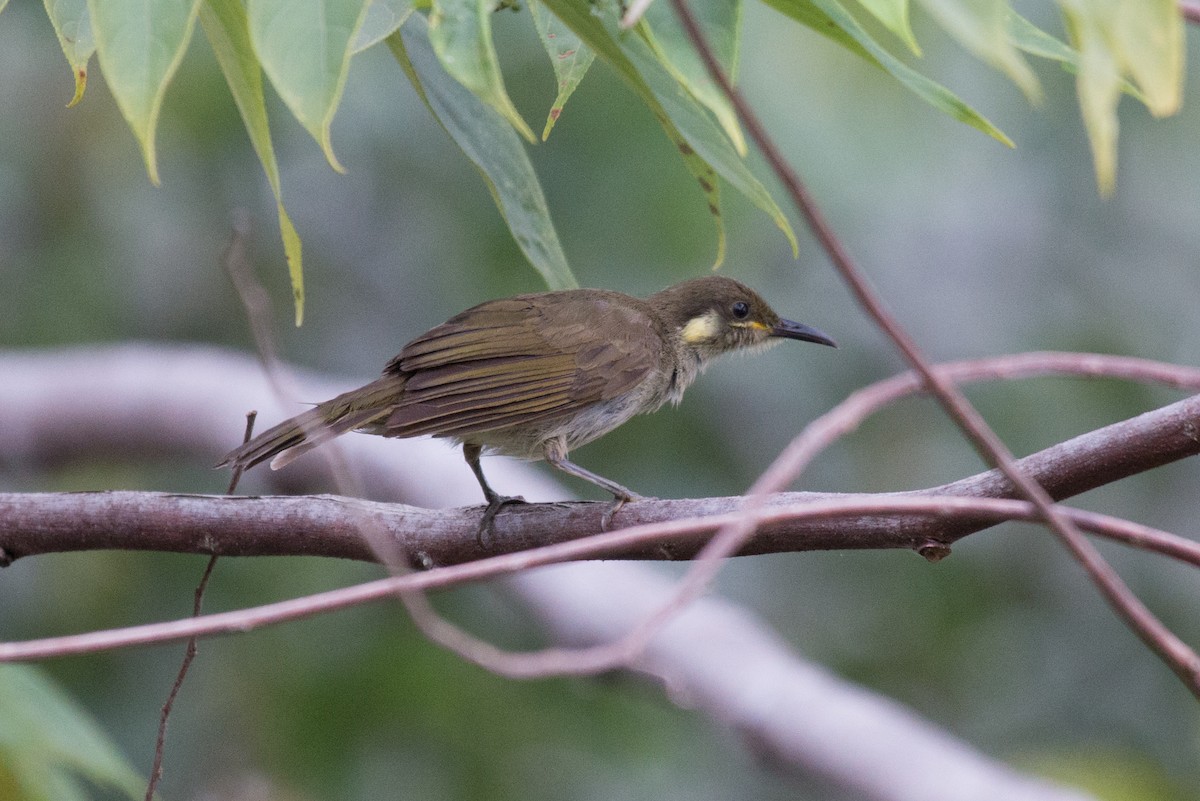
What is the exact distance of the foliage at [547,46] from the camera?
1502mm

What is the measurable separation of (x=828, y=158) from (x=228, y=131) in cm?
289

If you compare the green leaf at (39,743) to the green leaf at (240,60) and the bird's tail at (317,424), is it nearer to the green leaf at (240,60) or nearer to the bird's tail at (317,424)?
the bird's tail at (317,424)

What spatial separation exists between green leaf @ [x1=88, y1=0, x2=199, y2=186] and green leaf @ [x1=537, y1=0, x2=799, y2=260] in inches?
23.9

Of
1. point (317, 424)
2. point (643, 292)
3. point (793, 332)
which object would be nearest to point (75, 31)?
point (317, 424)

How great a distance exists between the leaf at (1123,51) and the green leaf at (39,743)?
2647 millimetres

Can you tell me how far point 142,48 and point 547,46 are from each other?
2.35ft

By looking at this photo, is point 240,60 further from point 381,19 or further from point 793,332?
point 793,332

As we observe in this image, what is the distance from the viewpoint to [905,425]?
6992mm

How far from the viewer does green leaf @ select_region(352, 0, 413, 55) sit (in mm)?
2102

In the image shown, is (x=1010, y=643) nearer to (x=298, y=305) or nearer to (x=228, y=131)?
(x=228, y=131)

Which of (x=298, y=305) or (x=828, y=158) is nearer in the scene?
(x=298, y=305)

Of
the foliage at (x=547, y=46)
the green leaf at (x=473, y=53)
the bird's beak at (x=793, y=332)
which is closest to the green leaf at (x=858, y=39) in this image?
the foliage at (x=547, y=46)

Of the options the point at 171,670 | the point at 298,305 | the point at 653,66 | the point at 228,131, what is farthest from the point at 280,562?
the point at 653,66

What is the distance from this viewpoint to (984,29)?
1493mm
